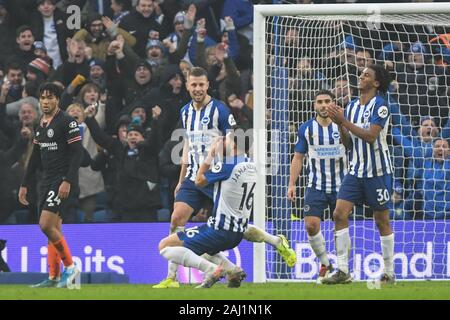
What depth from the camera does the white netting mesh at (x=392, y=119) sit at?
14250mm

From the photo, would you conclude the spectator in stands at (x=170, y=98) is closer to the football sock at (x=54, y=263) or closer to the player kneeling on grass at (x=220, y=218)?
the football sock at (x=54, y=263)

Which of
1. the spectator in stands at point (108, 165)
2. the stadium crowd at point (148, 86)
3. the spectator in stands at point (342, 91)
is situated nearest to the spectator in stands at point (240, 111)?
the stadium crowd at point (148, 86)

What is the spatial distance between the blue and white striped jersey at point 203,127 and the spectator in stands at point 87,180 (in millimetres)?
3697

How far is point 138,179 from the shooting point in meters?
15.4

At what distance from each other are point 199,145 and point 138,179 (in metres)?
3.21

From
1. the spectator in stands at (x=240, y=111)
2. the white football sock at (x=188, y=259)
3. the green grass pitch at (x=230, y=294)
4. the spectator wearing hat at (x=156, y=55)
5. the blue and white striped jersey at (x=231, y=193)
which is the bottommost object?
the green grass pitch at (x=230, y=294)

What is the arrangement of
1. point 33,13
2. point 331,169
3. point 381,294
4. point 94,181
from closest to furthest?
point 381,294
point 331,169
point 94,181
point 33,13

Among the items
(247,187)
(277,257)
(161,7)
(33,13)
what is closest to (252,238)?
(247,187)

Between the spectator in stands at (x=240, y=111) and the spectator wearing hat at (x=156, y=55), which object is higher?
the spectator wearing hat at (x=156, y=55)

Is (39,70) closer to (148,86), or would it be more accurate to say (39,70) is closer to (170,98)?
(148,86)

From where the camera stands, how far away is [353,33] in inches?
581

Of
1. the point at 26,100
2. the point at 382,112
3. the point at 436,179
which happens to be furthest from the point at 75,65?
the point at 382,112

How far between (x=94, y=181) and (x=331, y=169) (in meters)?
4.02
